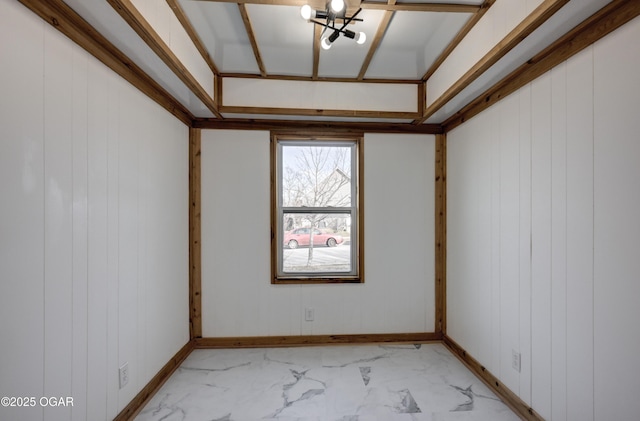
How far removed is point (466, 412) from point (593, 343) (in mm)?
984

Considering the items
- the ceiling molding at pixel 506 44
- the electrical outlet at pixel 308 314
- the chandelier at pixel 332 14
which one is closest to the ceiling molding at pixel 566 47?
the ceiling molding at pixel 506 44

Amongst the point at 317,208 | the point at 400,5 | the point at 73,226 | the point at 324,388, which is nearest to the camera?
the point at 73,226

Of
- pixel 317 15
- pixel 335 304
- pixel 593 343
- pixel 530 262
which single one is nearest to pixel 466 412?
pixel 593 343

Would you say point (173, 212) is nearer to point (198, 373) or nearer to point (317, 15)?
point (198, 373)

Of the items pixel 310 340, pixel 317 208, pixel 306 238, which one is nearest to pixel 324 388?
pixel 310 340

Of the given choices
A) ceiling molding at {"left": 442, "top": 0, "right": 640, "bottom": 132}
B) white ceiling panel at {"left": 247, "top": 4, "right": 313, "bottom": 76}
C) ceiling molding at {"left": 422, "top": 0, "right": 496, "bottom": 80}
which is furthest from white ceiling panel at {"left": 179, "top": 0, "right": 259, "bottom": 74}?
ceiling molding at {"left": 442, "top": 0, "right": 640, "bottom": 132}

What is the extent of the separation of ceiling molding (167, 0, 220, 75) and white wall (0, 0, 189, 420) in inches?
22.0

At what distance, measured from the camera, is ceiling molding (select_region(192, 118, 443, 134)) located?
3.07 metres

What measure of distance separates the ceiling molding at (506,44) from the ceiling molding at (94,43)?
229 cm

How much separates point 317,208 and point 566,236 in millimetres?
2185

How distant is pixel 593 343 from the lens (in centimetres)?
149

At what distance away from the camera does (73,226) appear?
4.91ft

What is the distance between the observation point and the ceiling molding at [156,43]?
1408 mm

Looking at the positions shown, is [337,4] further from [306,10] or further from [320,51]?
[320,51]
